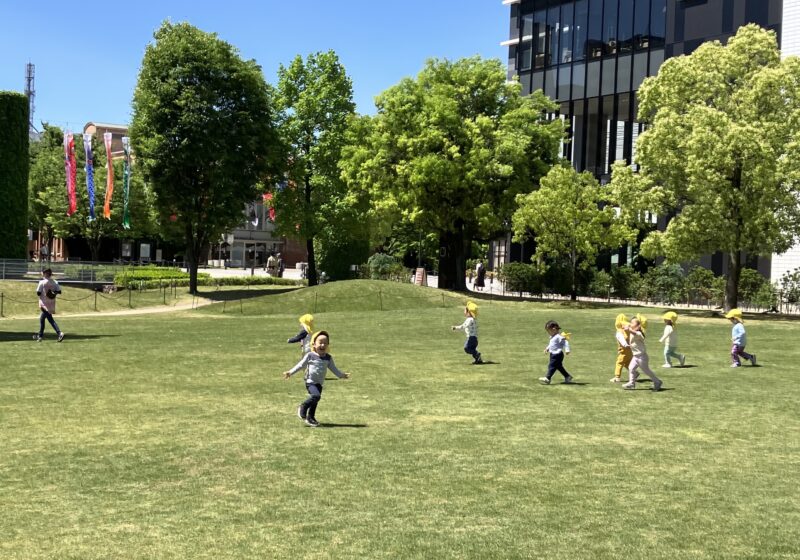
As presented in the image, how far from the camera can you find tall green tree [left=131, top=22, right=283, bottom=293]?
158ft

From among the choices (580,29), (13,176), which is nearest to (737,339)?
(580,29)

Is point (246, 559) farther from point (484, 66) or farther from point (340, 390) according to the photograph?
point (484, 66)

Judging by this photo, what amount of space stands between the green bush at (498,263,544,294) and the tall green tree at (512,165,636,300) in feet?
23.9

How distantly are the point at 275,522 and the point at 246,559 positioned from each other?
3.13 feet

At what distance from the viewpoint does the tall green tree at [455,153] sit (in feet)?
145

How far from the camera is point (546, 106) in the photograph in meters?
49.2

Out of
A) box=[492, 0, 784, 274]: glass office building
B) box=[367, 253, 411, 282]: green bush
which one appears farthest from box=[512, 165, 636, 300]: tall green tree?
box=[367, 253, 411, 282]: green bush

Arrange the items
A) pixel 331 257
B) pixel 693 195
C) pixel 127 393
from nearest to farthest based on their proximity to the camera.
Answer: pixel 127 393 → pixel 693 195 → pixel 331 257

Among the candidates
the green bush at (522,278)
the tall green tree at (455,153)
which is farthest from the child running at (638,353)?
the green bush at (522,278)

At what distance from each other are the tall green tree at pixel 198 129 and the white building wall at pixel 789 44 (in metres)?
29.3

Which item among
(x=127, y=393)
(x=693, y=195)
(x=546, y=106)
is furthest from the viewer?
(x=546, y=106)

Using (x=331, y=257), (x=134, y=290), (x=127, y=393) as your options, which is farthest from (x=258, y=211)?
(x=127, y=393)

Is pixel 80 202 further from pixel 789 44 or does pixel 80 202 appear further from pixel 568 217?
pixel 789 44

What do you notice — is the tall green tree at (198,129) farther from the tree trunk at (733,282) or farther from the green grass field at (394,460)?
the green grass field at (394,460)
